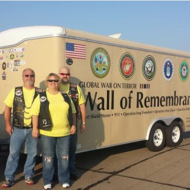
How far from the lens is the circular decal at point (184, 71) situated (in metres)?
9.09

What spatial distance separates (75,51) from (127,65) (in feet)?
5.36

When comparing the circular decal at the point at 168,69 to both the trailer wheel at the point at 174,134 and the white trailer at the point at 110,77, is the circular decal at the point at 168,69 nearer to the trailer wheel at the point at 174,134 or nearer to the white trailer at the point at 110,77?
the white trailer at the point at 110,77

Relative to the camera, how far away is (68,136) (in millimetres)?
5215

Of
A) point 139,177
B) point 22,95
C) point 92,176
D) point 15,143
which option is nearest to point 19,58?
point 22,95

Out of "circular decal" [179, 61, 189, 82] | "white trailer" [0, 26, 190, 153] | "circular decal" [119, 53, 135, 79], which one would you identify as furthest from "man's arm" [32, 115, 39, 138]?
"circular decal" [179, 61, 189, 82]

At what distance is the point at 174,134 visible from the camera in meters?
9.01

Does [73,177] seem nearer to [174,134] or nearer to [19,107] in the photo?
[19,107]

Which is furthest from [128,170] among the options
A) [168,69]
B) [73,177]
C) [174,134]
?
[168,69]

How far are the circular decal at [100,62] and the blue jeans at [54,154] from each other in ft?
6.05

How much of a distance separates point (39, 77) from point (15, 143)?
134cm

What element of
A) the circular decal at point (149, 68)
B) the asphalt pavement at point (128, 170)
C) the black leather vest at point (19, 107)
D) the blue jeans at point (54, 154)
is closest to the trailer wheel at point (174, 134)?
the asphalt pavement at point (128, 170)

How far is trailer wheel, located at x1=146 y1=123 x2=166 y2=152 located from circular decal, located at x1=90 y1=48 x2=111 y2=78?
229 centimetres

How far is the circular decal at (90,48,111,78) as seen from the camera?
6512 millimetres

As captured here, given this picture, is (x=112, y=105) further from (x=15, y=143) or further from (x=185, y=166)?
(x=15, y=143)
